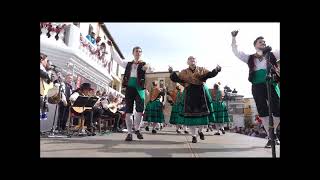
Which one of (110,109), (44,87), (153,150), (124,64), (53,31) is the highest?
(53,31)

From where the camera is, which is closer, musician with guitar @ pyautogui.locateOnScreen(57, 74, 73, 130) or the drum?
the drum

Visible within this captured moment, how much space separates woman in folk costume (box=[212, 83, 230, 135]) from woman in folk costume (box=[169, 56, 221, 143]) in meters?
0.82

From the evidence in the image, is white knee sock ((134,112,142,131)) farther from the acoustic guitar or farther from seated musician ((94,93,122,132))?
the acoustic guitar

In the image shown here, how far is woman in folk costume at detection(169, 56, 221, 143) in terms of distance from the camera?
3908mm

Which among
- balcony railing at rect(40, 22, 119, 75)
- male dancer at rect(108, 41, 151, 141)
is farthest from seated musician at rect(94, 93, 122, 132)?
male dancer at rect(108, 41, 151, 141)

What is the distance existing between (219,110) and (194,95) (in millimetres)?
1287

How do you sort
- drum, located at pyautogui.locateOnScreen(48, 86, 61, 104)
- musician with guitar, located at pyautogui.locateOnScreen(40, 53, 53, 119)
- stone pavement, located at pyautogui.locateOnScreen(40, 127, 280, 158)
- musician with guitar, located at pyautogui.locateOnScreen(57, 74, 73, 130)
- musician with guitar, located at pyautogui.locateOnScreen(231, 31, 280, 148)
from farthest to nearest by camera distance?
musician with guitar, located at pyautogui.locateOnScreen(57, 74, 73, 130), drum, located at pyautogui.locateOnScreen(48, 86, 61, 104), musician with guitar, located at pyautogui.locateOnScreen(40, 53, 53, 119), musician with guitar, located at pyautogui.locateOnScreen(231, 31, 280, 148), stone pavement, located at pyautogui.locateOnScreen(40, 127, 280, 158)

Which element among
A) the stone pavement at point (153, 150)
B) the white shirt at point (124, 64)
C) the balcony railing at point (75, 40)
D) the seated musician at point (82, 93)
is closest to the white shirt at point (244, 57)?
the stone pavement at point (153, 150)

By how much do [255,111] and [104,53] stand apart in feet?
10.5

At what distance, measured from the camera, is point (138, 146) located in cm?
316

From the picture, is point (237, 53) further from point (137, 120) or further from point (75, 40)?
point (75, 40)

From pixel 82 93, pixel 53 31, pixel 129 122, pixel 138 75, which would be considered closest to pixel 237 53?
pixel 138 75

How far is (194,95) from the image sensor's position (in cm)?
400
